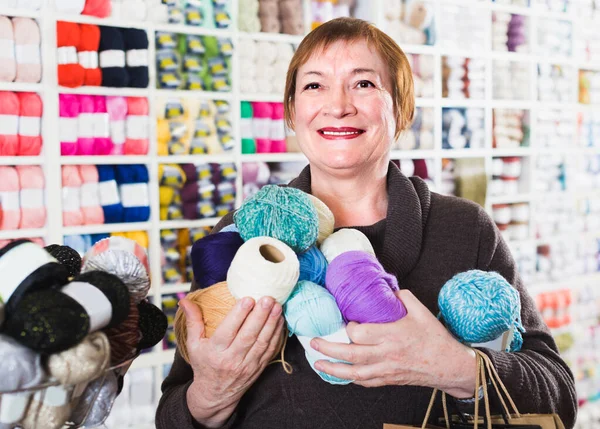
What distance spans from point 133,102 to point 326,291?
6.28 ft

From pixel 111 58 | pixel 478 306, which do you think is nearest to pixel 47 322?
→ pixel 478 306

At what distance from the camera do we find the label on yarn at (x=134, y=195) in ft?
8.20

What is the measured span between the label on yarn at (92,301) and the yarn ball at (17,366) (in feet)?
0.18

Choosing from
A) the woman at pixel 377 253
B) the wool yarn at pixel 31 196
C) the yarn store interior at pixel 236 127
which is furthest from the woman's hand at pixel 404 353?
the wool yarn at pixel 31 196

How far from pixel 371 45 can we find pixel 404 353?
0.56m

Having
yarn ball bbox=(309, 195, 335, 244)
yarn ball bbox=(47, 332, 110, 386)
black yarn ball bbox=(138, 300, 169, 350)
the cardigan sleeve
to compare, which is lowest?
the cardigan sleeve

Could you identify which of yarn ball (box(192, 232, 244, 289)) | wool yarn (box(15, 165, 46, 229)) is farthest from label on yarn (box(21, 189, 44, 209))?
yarn ball (box(192, 232, 244, 289))

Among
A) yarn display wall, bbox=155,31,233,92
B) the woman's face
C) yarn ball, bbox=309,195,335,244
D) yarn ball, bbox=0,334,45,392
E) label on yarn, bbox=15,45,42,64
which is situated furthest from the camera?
yarn display wall, bbox=155,31,233,92

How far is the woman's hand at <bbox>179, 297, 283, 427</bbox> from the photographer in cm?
75

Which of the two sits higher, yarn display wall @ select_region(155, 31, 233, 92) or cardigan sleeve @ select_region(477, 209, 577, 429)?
yarn display wall @ select_region(155, 31, 233, 92)

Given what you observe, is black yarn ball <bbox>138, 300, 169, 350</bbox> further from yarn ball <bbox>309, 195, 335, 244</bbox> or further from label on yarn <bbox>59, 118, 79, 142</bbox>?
label on yarn <bbox>59, 118, 79, 142</bbox>

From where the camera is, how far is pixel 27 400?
1.80ft

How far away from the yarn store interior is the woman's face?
44.1 inches

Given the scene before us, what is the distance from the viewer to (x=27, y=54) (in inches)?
88.5
